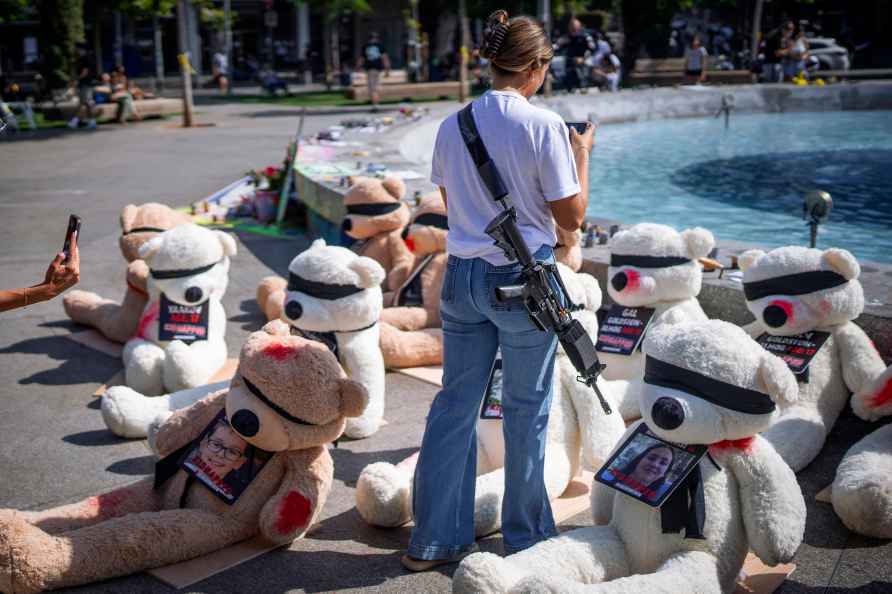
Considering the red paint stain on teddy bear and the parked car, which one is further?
the parked car

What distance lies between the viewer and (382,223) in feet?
20.3

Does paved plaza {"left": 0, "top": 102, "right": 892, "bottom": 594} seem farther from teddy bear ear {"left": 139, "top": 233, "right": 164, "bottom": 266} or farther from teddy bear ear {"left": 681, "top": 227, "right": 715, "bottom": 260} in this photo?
teddy bear ear {"left": 681, "top": 227, "right": 715, "bottom": 260}

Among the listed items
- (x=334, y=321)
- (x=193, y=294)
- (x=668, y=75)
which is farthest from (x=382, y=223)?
(x=668, y=75)

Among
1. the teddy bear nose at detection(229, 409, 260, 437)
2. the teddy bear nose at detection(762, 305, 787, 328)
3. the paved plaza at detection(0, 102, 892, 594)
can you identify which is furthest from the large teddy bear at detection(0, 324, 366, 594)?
the teddy bear nose at detection(762, 305, 787, 328)

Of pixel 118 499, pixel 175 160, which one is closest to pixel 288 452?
pixel 118 499

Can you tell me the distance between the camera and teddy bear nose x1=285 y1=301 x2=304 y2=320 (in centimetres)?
457

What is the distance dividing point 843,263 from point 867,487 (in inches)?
42.6

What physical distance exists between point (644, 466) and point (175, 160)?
1308 centimetres

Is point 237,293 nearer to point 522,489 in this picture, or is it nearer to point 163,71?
point 522,489

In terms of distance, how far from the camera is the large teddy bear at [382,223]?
618cm

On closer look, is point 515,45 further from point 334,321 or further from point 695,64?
point 695,64

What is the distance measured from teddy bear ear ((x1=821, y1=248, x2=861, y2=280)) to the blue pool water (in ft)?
15.6

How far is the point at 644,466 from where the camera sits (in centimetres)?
301

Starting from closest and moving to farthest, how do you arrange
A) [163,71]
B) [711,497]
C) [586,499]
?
[711,497] < [586,499] < [163,71]
